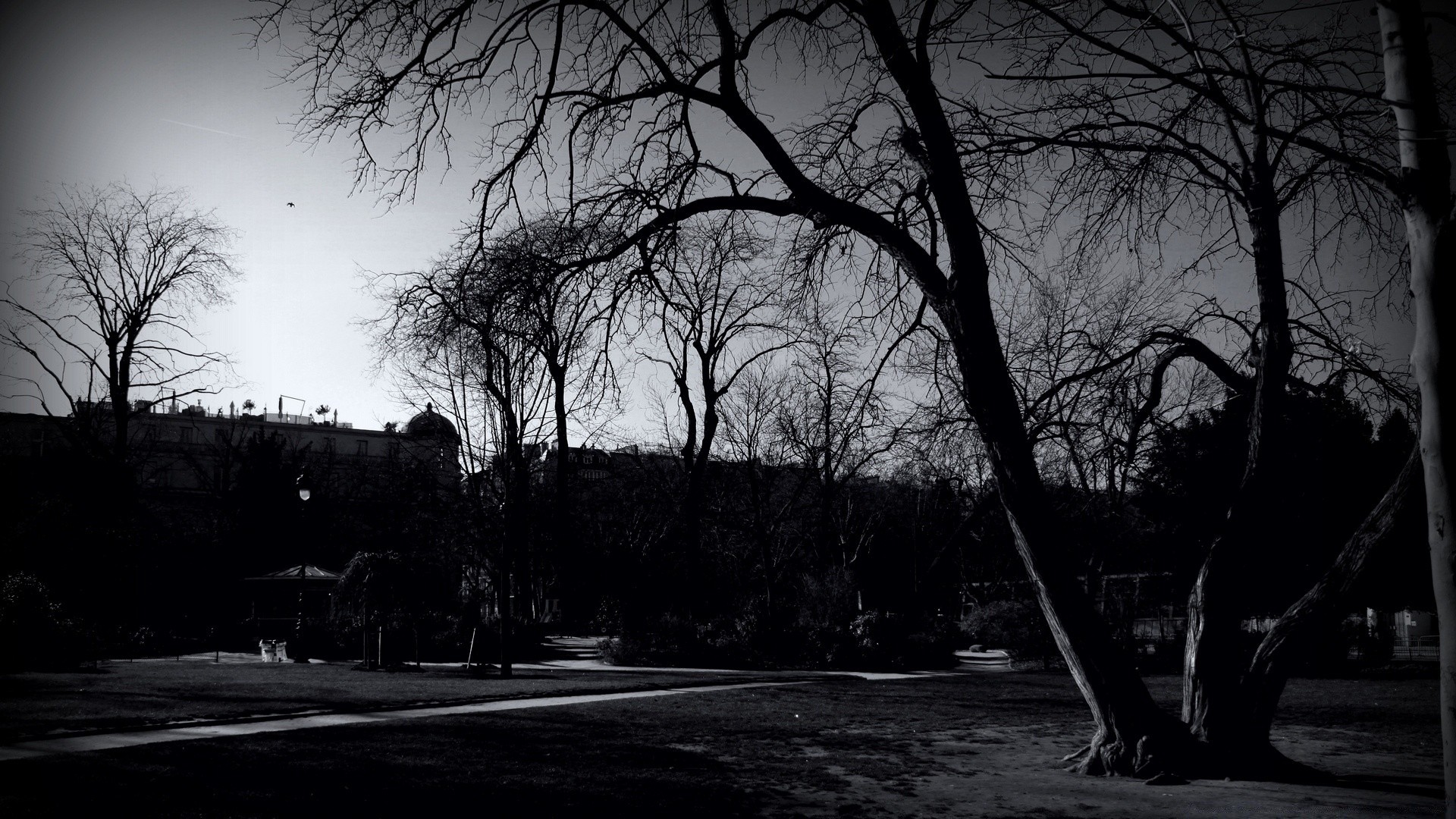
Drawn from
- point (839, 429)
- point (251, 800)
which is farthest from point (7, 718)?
point (839, 429)

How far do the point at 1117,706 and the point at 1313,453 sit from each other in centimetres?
1397

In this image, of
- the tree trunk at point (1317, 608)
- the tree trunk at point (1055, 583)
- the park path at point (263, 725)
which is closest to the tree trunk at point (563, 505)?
the park path at point (263, 725)

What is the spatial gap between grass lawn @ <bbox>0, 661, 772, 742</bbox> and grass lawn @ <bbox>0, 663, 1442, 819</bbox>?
91.4 inches

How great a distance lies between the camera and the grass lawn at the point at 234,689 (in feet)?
40.0

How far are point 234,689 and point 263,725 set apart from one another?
4886mm

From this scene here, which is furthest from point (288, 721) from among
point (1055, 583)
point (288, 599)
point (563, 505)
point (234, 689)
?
point (288, 599)

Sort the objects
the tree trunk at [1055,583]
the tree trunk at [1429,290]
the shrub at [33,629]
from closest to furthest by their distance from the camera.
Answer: the tree trunk at [1429,290] < the tree trunk at [1055,583] < the shrub at [33,629]

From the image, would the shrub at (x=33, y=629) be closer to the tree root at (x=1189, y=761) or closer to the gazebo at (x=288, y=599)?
the gazebo at (x=288, y=599)

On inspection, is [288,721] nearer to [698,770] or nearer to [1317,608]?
[698,770]

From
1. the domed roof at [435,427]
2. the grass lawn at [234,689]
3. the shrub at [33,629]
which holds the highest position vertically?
the domed roof at [435,427]

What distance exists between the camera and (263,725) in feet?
40.0

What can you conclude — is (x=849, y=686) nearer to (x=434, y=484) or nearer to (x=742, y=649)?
(x=742, y=649)

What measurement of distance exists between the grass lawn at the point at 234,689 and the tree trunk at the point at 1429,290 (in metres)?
12.4

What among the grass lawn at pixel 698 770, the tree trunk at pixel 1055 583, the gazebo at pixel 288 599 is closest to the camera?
the grass lawn at pixel 698 770
